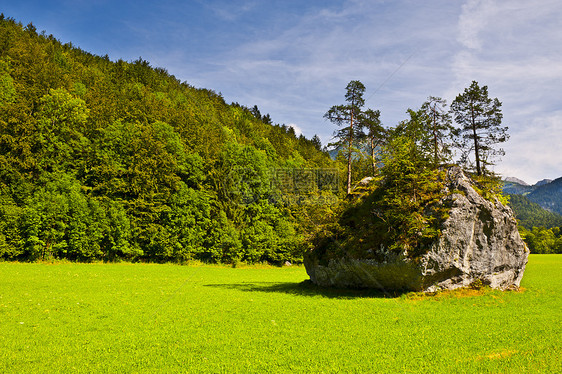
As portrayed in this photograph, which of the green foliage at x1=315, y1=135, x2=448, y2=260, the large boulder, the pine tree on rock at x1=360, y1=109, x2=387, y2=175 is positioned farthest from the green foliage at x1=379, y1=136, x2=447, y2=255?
the pine tree on rock at x1=360, y1=109, x2=387, y2=175

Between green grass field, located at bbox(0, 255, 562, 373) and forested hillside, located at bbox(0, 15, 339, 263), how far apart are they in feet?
28.0

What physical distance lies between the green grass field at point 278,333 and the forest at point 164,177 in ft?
16.8

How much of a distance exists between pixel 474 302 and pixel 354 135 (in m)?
17.7

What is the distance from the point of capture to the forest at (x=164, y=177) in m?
20.5

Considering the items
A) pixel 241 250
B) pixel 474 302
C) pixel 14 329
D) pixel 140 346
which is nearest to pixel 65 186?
pixel 241 250

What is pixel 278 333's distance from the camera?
9.66 metres

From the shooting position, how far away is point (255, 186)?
171ft

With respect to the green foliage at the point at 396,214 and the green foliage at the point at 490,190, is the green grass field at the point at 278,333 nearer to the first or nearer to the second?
the green foliage at the point at 396,214

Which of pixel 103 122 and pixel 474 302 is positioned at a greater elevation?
pixel 103 122

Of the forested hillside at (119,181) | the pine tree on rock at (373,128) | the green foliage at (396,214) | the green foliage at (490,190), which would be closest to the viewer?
the green foliage at (396,214)

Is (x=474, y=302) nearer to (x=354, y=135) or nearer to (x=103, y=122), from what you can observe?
(x=354, y=135)

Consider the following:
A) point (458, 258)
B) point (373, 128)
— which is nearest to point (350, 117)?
point (373, 128)

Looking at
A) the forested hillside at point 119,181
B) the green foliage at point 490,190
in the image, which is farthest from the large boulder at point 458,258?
the forested hillside at point 119,181

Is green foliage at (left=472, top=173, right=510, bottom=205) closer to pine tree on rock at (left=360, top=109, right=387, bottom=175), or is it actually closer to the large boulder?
the large boulder
